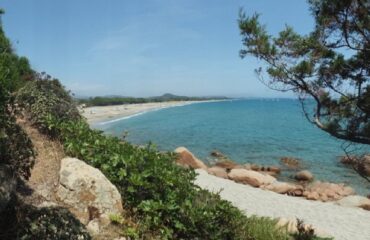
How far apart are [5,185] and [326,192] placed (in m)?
16.3

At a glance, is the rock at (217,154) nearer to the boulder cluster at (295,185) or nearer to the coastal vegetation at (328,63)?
the boulder cluster at (295,185)

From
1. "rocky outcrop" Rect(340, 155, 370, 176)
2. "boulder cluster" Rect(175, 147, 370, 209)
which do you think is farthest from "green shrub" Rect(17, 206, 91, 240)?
"boulder cluster" Rect(175, 147, 370, 209)

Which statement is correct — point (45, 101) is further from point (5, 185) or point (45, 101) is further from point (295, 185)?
point (295, 185)

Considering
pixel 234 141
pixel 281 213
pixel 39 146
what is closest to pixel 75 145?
pixel 39 146

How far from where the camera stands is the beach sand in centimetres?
1122

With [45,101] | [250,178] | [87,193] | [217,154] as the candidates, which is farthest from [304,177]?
→ [87,193]

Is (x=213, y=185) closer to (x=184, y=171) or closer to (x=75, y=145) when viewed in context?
(x=184, y=171)

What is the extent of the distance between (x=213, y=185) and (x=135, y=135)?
30.2 m

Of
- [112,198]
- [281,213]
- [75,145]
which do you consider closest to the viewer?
[112,198]

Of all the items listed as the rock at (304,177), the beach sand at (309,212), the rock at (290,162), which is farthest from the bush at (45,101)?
the rock at (290,162)

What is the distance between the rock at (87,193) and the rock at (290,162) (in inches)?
843

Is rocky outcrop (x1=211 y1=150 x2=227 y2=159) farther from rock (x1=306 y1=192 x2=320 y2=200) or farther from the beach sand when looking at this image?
the beach sand

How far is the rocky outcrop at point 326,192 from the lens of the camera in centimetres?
1758

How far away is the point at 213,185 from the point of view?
16359 millimetres
